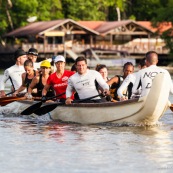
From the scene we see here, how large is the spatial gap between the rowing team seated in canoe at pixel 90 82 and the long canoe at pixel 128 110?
18 centimetres

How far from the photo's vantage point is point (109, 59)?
75.3 m

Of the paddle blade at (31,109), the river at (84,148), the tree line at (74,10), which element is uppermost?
the tree line at (74,10)

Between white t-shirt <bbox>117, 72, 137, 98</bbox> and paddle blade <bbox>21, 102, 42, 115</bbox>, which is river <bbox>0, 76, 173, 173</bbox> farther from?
white t-shirt <bbox>117, 72, 137, 98</bbox>

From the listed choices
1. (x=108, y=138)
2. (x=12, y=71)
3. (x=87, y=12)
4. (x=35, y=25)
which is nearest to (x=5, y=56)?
(x=35, y=25)

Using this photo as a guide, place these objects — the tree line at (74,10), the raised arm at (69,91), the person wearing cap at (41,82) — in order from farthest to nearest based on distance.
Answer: the tree line at (74,10) < the person wearing cap at (41,82) < the raised arm at (69,91)

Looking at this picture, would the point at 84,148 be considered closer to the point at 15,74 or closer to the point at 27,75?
the point at 27,75

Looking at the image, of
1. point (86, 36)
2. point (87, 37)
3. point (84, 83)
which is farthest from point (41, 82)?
point (86, 36)

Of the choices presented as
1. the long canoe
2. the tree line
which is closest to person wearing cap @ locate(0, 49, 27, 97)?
the long canoe

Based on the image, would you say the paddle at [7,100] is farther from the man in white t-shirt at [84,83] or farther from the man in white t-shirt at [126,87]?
the man in white t-shirt at [126,87]

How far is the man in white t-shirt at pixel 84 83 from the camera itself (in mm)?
19172

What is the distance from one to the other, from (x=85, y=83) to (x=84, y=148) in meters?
3.70

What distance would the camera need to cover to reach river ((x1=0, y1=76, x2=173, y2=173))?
1385cm

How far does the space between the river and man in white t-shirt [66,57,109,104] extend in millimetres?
699

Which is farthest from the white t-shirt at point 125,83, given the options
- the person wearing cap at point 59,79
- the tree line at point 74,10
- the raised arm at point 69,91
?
the tree line at point 74,10
